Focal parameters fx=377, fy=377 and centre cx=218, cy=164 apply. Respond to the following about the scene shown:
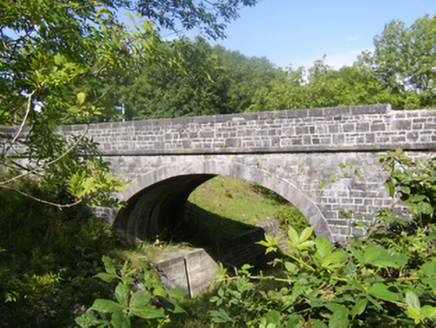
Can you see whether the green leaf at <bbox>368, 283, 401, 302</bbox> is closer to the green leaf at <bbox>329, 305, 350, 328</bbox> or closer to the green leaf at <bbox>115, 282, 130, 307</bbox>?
the green leaf at <bbox>329, 305, 350, 328</bbox>

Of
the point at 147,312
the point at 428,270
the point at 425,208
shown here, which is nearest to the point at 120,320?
the point at 147,312

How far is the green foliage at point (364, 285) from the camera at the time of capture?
46.7 inches

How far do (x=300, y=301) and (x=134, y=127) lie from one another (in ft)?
26.5

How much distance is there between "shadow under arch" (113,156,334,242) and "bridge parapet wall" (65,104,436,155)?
14.3 inches

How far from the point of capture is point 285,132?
23.0ft

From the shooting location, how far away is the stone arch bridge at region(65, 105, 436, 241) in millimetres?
6262

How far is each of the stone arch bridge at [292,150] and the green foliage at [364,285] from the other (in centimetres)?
408

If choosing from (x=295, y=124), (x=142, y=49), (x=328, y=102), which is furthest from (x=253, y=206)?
(x=142, y=49)

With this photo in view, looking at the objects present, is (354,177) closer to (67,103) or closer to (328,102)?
(67,103)

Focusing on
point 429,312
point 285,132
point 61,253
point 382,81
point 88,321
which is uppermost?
point 382,81

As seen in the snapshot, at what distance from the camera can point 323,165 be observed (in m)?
6.72

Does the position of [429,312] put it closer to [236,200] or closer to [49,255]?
[49,255]

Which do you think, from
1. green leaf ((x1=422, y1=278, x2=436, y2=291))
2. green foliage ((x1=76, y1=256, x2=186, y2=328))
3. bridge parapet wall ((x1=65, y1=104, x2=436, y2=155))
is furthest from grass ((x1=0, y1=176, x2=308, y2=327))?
green leaf ((x1=422, y1=278, x2=436, y2=291))

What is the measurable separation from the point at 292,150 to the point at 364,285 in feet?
18.8
